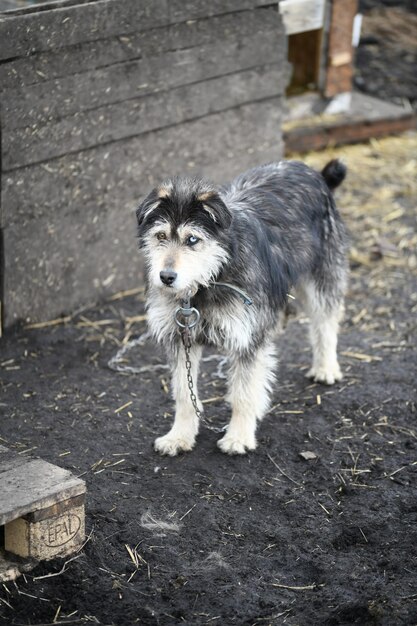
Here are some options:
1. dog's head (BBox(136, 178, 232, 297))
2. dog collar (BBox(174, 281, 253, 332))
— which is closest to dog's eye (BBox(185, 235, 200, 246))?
dog's head (BBox(136, 178, 232, 297))

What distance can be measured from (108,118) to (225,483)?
296 centimetres

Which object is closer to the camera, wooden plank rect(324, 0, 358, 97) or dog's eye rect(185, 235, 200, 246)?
dog's eye rect(185, 235, 200, 246)

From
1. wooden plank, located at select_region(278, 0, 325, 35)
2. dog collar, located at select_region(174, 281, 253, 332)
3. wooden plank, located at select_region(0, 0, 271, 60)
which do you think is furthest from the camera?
wooden plank, located at select_region(278, 0, 325, 35)

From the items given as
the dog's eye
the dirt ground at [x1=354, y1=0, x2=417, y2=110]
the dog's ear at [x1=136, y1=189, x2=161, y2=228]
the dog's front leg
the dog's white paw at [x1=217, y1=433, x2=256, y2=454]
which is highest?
the dog's ear at [x1=136, y1=189, x2=161, y2=228]

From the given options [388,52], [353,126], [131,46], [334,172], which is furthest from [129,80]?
[388,52]

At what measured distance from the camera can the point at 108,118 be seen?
22.8 feet

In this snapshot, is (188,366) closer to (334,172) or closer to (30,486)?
(30,486)

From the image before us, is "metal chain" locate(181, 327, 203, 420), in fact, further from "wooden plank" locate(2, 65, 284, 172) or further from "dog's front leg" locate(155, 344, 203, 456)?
"wooden plank" locate(2, 65, 284, 172)

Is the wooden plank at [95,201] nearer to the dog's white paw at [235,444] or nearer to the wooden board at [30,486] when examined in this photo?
the dog's white paw at [235,444]

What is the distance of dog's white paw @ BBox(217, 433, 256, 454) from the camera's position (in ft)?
17.9

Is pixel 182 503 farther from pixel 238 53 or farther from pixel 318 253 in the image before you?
pixel 238 53

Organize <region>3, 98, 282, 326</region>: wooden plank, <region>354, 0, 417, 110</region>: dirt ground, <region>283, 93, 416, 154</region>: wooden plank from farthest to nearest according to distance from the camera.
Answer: <region>354, 0, 417, 110</region>: dirt ground → <region>283, 93, 416, 154</region>: wooden plank → <region>3, 98, 282, 326</region>: wooden plank

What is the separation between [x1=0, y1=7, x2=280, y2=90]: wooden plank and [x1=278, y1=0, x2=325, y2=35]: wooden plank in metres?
1.58


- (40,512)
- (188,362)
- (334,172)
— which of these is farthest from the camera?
(334,172)
